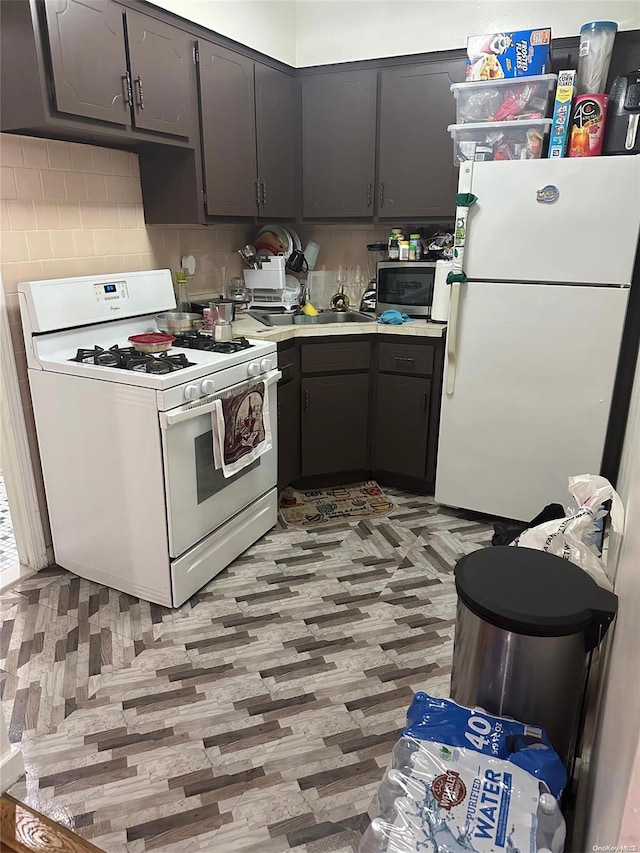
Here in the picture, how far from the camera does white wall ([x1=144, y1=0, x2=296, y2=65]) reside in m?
2.58

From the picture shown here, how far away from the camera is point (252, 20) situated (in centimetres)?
296

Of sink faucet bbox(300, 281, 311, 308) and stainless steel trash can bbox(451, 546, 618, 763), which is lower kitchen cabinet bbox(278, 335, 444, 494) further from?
stainless steel trash can bbox(451, 546, 618, 763)

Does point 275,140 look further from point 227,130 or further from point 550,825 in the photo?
point 550,825

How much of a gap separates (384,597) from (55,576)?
4.66ft

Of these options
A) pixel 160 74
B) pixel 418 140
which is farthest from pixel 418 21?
pixel 160 74

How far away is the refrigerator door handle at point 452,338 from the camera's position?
8.91ft

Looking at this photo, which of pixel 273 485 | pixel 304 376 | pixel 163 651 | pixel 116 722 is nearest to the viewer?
pixel 116 722

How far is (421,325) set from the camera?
9.89ft

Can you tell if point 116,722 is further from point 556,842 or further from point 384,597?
point 556,842

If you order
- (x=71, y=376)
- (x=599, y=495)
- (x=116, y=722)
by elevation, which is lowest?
(x=116, y=722)

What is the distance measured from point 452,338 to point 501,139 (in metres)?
0.91

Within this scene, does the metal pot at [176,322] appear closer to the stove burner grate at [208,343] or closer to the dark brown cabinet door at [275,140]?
the stove burner grate at [208,343]

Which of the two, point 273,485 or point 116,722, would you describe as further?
point 273,485

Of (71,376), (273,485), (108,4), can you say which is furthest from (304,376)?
(108,4)
